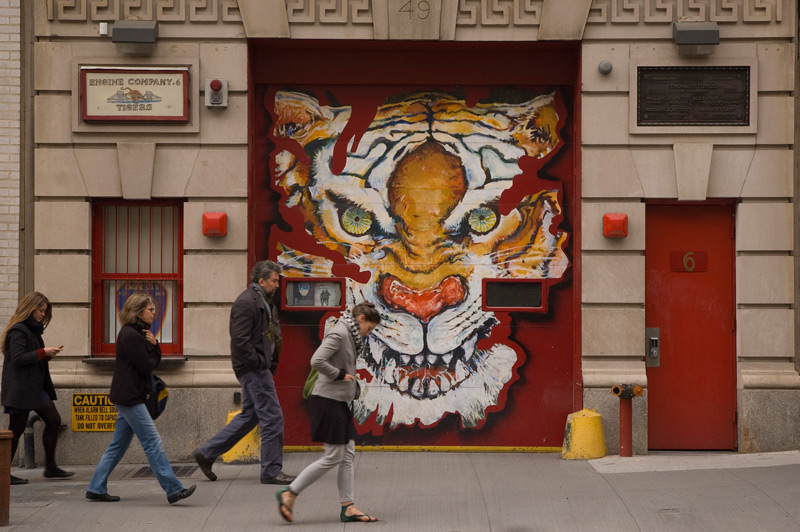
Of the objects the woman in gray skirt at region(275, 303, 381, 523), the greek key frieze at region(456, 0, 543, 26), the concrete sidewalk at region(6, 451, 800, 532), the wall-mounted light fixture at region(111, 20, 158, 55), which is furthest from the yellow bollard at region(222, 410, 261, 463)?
the greek key frieze at region(456, 0, 543, 26)

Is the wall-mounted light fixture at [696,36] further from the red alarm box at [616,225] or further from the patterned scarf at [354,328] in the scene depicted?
the patterned scarf at [354,328]

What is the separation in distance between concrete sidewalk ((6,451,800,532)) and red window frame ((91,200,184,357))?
1.34 meters

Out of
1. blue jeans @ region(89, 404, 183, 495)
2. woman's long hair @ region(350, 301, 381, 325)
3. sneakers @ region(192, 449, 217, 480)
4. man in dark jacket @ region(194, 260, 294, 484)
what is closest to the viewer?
woman's long hair @ region(350, 301, 381, 325)

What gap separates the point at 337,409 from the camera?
7703 mm

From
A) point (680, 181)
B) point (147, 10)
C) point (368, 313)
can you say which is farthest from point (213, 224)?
point (680, 181)

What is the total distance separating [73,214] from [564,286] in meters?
5.44

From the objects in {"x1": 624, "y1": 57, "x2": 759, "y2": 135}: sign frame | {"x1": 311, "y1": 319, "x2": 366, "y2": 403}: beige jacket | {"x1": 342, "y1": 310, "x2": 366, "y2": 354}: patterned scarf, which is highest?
{"x1": 624, "y1": 57, "x2": 759, "y2": 135}: sign frame

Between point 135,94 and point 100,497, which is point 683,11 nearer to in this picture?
point 135,94

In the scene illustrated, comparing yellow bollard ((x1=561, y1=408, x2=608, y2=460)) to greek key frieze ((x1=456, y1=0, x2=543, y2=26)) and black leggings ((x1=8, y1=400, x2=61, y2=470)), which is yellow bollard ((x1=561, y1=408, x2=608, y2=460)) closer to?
greek key frieze ((x1=456, y1=0, x2=543, y2=26))

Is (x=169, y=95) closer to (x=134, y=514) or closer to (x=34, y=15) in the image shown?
(x=34, y=15)

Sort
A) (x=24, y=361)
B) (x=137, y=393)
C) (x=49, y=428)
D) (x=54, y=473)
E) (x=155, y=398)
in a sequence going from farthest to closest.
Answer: (x=54, y=473)
(x=49, y=428)
(x=24, y=361)
(x=155, y=398)
(x=137, y=393)

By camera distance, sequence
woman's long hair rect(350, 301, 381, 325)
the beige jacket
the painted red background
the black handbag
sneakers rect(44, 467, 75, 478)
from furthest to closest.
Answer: the painted red background < sneakers rect(44, 467, 75, 478) < the black handbag < woman's long hair rect(350, 301, 381, 325) < the beige jacket

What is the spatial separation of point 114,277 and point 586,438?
17.7ft

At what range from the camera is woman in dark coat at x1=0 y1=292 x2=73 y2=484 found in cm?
916
